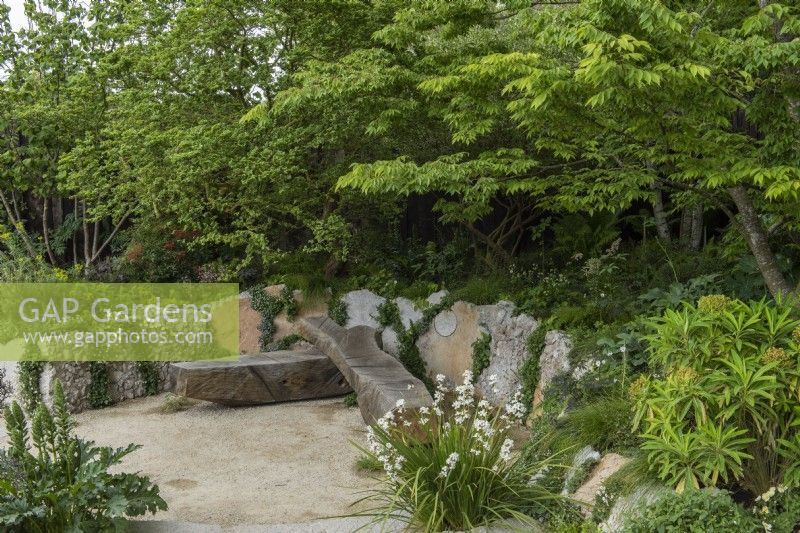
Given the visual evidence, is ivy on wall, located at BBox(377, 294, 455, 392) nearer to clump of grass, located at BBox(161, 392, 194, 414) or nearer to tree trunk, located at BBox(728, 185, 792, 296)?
clump of grass, located at BBox(161, 392, 194, 414)

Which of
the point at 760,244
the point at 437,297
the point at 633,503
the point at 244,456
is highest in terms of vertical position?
the point at 760,244

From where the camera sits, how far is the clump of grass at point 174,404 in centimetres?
826

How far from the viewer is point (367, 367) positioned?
308 inches

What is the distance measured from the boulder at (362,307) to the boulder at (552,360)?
262cm

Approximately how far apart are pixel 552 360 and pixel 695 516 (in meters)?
3.36

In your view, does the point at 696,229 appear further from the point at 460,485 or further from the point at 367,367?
the point at 460,485

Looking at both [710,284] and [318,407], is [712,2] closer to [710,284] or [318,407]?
[710,284]

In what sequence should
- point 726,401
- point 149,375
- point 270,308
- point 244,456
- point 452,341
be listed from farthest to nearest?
point 270,308 → point 149,375 → point 452,341 → point 244,456 → point 726,401

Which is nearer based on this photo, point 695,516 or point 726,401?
point 695,516

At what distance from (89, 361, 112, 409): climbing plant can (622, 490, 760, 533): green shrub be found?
645 cm

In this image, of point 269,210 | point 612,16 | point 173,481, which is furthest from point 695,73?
point 269,210

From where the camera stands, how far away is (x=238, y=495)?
19.4 feet

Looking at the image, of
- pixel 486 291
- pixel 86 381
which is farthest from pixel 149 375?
pixel 486 291

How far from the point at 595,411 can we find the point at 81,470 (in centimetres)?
312
